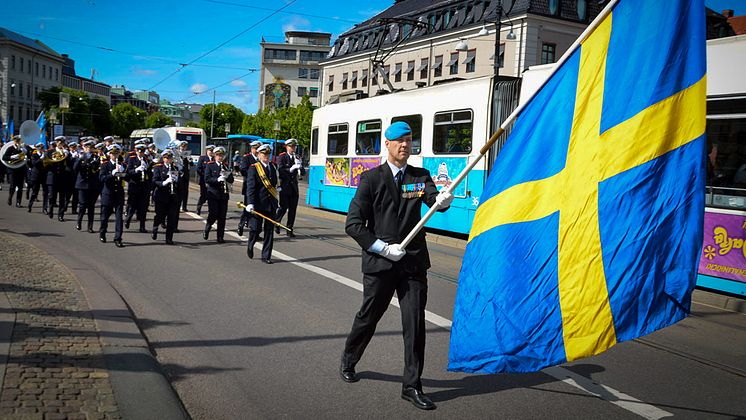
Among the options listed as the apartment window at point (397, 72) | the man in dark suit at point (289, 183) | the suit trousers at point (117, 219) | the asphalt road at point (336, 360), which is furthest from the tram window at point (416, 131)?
the apartment window at point (397, 72)

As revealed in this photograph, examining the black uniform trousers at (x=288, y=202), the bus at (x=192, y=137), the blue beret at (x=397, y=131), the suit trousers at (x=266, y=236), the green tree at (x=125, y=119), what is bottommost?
the suit trousers at (x=266, y=236)

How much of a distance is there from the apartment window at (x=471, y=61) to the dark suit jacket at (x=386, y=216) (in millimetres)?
48144

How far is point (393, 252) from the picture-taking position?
439 centimetres

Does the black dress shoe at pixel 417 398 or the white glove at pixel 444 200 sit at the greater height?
the white glove at pixel 444 200

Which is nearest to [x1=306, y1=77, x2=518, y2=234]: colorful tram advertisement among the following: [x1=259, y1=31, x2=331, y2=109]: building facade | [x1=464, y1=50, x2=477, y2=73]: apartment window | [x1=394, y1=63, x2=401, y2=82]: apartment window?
[x1=464, y1=50, x2=477, y2=73]: apartment window

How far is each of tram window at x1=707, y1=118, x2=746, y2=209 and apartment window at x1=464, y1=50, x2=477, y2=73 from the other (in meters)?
43.5

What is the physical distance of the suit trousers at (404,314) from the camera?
14.7 feet

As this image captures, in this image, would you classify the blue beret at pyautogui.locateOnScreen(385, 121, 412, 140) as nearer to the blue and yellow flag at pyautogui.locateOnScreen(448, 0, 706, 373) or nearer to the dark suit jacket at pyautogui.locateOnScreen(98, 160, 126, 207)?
the blue and yellow flag at pyautogui.locateOnScreen(448, 0, 706, 373)

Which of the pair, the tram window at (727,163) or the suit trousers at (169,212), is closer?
the tram window at (727,163)

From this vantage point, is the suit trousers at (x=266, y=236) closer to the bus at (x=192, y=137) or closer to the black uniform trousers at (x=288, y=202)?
the black uniform trousers at (x=288, y=202)

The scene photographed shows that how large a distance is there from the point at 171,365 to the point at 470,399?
242 centimetres

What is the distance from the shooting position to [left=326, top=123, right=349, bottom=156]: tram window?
1915 cm

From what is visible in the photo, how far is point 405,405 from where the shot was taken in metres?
4.47

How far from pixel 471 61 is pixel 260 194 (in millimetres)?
42945
